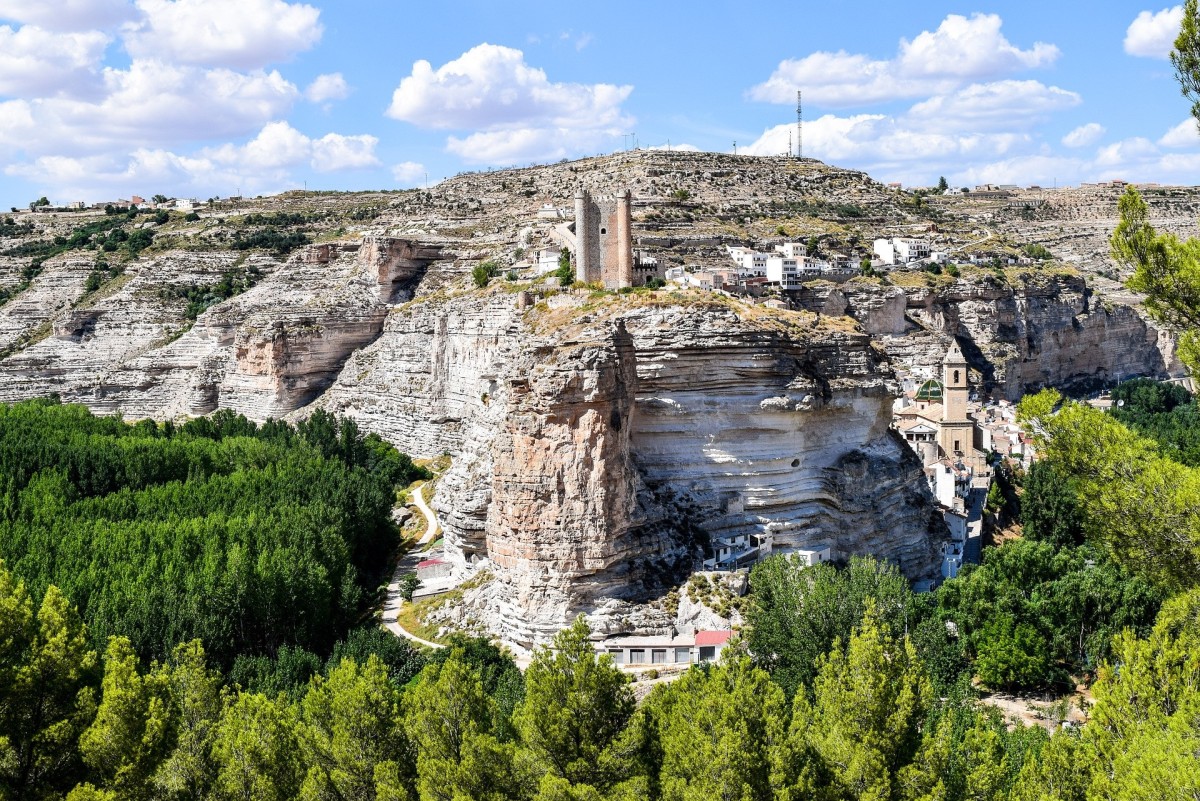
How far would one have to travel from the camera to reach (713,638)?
87.8 feet

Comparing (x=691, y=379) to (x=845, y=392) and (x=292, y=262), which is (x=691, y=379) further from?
(x=292, y=262)

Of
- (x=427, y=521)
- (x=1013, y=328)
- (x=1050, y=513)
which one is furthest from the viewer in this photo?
(x=1013, y=328)

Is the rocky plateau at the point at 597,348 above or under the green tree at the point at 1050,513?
above

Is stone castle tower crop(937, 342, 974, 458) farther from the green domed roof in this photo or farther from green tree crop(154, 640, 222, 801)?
green tree crop(154, 640, 222, 801)

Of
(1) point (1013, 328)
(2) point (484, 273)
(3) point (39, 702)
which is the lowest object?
(3) point (39, 702)

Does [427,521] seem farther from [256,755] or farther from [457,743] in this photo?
[256,755]

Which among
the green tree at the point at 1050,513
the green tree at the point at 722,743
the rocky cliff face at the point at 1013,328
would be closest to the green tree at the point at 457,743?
the green tree at the point at 722,743

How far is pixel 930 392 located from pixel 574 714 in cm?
5037

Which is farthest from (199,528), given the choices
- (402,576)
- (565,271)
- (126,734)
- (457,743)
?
(565,271)

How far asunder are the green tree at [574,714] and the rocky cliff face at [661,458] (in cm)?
987

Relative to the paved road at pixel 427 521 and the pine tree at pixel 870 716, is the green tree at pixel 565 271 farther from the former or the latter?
the pine tree at pixel 870 716

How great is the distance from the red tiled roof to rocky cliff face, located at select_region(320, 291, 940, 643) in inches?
72.2

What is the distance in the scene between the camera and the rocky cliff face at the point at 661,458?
93.7 ft

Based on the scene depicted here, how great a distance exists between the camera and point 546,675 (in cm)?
1775
